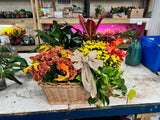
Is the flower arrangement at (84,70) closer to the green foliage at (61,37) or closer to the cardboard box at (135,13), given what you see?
the green foliage at (61,37)

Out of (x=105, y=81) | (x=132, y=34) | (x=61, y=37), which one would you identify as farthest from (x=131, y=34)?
(x=105, y=81)

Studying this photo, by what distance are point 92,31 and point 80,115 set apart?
422 millimetres

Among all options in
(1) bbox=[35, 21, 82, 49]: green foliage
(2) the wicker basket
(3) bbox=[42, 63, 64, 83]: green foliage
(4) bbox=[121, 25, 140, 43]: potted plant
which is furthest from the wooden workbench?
(4) bbox=[121, 25, 140, 43]: potted plant

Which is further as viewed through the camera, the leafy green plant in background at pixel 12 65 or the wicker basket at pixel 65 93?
the leafy green plant in background at pixel 12 65

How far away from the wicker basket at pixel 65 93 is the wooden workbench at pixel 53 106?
2 cm

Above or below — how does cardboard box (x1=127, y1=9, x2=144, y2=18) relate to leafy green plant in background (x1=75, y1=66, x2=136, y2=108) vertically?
above

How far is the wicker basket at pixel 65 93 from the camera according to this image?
490 mm

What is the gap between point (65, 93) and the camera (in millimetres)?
516

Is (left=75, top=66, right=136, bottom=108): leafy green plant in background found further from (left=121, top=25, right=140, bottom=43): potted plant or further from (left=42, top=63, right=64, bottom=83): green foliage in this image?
(left=121, top=25, right=140, bottom=43): potted plant

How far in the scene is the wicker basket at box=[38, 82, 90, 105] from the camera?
1.61ft

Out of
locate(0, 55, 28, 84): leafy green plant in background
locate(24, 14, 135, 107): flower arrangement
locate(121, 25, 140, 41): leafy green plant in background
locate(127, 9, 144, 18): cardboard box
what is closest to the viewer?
locate(24, 14, 135, 107): flower arrangement

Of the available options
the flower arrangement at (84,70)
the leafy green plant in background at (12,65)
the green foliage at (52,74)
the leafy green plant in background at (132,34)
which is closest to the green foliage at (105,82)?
the flower arrangement at (84,70)

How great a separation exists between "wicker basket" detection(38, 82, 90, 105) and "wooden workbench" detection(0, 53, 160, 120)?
24 mm

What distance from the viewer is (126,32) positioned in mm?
2504
